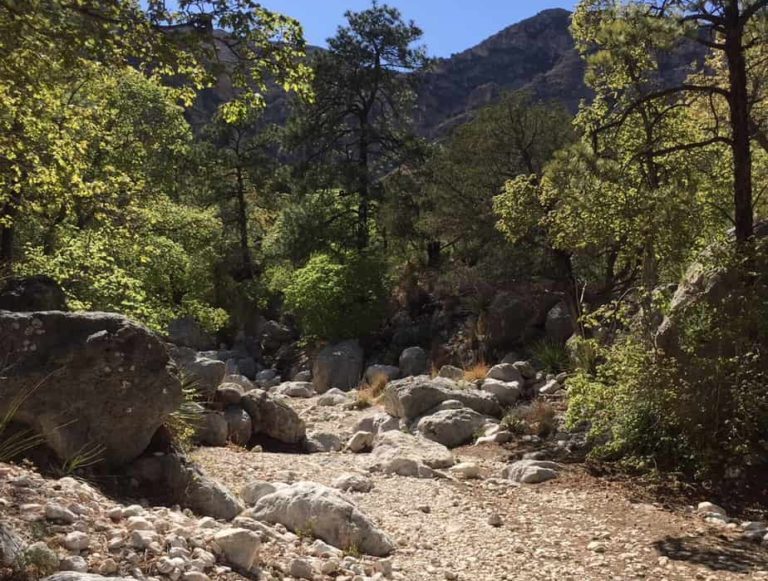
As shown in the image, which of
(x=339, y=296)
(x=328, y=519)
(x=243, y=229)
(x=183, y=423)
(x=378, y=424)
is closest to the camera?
(x=328, y=519)

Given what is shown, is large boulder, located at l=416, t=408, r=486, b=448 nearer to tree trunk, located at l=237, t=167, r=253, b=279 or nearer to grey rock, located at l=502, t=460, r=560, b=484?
grey rock, located at l=502, t=460, r=560, b=484

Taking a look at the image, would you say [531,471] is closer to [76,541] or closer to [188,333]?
[76,541]

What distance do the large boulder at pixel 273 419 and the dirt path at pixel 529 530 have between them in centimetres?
225

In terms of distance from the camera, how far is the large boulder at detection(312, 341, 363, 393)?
20.0 m

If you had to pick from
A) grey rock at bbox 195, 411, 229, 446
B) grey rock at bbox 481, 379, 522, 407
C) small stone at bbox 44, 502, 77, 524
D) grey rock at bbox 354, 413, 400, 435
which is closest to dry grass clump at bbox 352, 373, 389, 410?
grey rock at bbox 354, 413, 400, 435

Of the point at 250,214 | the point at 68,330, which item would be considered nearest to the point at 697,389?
the point at 68,330

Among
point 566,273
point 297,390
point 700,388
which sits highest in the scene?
point 566,273

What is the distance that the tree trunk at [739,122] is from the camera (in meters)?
8.56

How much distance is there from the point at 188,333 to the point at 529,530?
64.4ft

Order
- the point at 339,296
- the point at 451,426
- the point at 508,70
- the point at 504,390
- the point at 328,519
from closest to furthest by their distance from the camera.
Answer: the point at 328,519 < the point at 451,426 < the point at 504,390 < the point at 339,296 < the point at 508,70

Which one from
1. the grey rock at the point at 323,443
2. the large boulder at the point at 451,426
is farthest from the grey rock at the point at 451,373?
the grey rock at the point at 323,443

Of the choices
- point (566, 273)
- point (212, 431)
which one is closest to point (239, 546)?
point (212, 431)

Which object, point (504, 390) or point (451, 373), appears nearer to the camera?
point (504, 390)

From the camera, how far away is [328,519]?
216 inches
